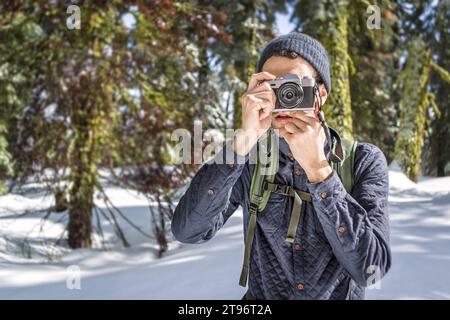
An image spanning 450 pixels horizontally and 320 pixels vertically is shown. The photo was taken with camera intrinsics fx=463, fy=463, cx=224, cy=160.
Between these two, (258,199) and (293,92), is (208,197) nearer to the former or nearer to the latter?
(258,199)

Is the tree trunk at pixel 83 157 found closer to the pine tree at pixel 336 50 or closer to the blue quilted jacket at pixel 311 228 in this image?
the pine tree at pixel 336 50

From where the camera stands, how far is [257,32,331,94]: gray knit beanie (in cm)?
155

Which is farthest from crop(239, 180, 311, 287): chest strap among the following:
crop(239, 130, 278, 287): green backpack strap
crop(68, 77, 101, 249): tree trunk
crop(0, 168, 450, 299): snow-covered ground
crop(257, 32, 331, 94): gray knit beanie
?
crop(68, 77, 101, 249): tree trunk

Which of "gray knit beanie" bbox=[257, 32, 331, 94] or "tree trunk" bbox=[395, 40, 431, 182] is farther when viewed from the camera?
"tree trunk" bbox=[395, 40, 431, 182]

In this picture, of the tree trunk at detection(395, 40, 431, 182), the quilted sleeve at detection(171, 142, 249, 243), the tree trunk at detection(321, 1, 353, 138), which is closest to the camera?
the quilted sleeve at detection(171, 142, 249, 243)

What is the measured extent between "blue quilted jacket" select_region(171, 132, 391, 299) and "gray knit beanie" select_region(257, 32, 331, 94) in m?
0.29

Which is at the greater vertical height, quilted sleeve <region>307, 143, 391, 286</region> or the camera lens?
the camera lens

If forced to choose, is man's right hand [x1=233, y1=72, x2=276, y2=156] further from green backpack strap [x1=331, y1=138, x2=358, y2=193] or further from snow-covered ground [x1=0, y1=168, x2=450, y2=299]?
A: snow-covered ground [x1=0, y1=168, x2=450, y2=299]

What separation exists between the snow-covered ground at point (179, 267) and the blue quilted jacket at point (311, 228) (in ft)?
7.64

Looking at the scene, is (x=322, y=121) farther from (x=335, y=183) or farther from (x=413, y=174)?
(x=413, y=174)

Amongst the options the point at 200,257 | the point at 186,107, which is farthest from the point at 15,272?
the point at 186,107

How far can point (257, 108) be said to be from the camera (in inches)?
60.8

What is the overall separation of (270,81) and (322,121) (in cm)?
22

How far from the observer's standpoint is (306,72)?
1.58 m
